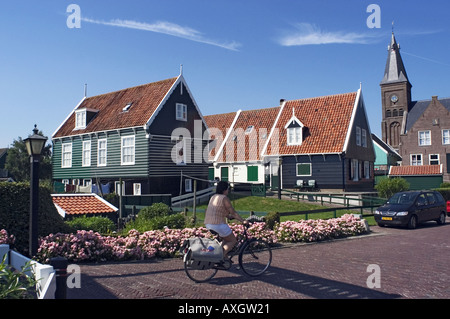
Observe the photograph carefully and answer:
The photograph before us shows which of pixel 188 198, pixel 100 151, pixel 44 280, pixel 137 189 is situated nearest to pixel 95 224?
pixel 44 280

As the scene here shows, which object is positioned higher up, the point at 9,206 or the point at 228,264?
the point at 9,206

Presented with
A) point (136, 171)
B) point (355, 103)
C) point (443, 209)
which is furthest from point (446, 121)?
point (136, 171)

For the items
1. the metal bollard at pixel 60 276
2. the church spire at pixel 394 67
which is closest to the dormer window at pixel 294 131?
the metal bollard at pixel 60 276

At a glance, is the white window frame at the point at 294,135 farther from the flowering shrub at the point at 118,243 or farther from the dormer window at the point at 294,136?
the flowering shrub at the point at 118,243

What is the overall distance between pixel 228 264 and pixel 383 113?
234ft

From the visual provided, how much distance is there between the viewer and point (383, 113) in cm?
7212

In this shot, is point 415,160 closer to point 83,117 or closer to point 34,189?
point 83,117

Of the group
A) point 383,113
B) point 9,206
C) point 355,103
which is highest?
point 383,113

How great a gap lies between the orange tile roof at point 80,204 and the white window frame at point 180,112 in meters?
12.4

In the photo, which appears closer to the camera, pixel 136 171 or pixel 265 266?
pixel 265 266

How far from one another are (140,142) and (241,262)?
777 inches
